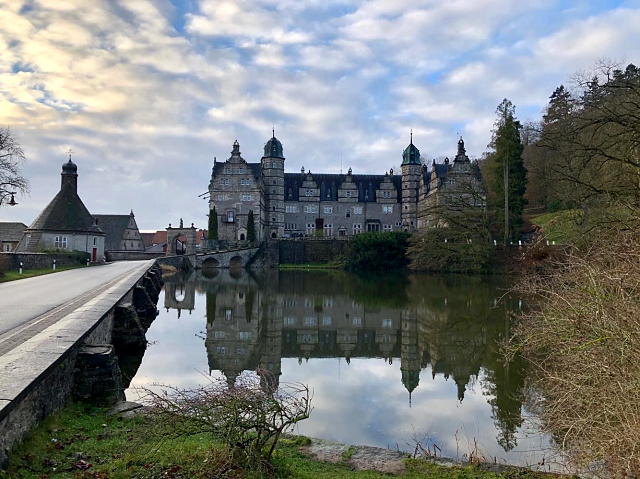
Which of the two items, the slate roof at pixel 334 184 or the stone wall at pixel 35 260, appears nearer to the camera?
the stone wall at pixel 35 260

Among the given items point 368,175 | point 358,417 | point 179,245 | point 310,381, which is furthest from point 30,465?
point 368,175

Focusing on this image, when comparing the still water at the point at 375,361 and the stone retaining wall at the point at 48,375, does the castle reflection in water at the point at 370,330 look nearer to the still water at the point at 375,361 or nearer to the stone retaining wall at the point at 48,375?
the still water at the point at 375,361

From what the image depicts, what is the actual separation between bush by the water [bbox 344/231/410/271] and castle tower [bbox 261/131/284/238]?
13833 millimetres

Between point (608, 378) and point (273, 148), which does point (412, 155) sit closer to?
point (273, 148)

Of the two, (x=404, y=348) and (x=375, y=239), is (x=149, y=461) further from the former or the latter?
(x=375, y=239)

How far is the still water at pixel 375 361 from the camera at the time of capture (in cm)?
743

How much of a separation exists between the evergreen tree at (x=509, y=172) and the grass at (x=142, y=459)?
35.5 meters

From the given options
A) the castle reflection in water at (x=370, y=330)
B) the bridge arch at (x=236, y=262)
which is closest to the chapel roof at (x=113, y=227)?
the bridge arch at (x=236, y=262)

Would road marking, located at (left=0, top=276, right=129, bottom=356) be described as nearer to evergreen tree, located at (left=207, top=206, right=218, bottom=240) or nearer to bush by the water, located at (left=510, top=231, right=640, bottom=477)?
bush by the water, located at (left=510, top=231, right=640, bottom=477)

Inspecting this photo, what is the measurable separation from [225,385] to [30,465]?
1705mm

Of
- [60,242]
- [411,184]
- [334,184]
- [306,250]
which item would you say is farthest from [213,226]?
[411,184]

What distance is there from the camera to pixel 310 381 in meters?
10.1

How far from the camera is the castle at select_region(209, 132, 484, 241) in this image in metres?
54.4

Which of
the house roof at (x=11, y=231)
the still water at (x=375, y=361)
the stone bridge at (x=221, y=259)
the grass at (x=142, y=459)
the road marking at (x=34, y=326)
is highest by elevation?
the house roof at (x=11, y=231)
